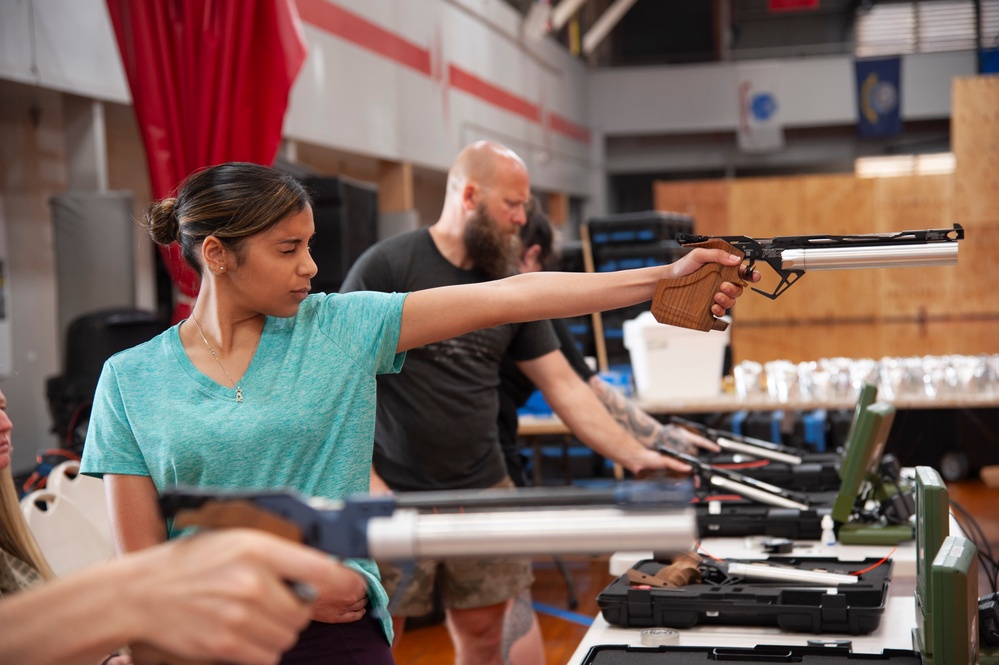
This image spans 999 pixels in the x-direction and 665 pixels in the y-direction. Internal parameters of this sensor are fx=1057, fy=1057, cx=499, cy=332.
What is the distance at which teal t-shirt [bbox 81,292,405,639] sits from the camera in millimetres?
1651

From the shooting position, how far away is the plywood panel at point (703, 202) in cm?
1656

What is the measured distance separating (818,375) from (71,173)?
4036 mm

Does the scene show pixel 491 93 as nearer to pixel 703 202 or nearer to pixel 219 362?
pixel 703 202

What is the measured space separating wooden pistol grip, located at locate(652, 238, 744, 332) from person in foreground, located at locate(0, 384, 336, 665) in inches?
43.1

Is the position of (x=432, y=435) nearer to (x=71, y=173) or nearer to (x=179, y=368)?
(x=179, y=368)

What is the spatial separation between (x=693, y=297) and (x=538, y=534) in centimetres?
105

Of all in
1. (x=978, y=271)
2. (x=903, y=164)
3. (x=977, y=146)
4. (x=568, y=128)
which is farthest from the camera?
(x=903, y=164)

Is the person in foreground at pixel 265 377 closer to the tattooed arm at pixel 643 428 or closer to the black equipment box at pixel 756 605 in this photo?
the black equipment box at pixel 756 605

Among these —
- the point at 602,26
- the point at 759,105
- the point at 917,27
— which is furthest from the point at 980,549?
the point at 917,27

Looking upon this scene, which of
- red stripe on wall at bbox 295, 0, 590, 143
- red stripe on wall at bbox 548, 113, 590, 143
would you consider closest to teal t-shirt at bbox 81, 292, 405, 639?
red stripe on wall at bbox 295, 0, 590, 143

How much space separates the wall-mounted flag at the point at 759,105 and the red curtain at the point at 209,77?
1535cm

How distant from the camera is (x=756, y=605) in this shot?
2082 millimetres

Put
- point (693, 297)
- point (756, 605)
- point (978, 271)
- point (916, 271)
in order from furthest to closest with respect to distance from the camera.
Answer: point (916, 271) < point (978, 271) < point (756, 605) < point (693, 297)

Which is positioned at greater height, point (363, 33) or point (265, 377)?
point (363, 33)
